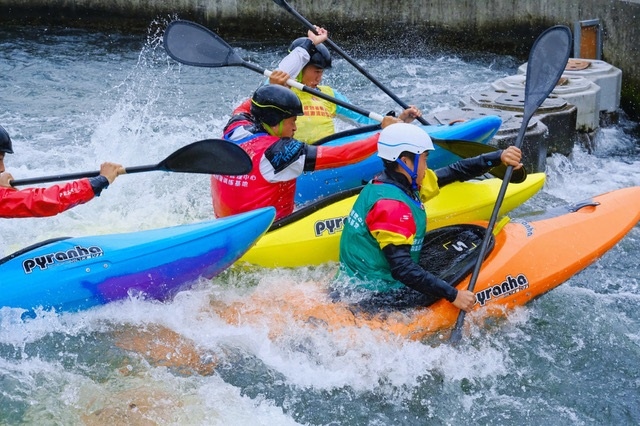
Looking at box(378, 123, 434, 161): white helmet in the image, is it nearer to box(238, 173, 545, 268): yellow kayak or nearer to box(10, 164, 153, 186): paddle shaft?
box(238, 173, 545, 268): yellow kayak

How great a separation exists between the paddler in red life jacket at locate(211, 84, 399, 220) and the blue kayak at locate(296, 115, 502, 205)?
830 mm

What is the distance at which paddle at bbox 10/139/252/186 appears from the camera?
195 inches

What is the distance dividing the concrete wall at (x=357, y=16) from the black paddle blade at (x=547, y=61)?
5507mm

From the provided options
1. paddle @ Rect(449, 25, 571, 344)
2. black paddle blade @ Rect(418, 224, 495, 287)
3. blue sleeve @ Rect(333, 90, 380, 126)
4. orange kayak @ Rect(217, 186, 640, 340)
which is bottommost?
orange kayak @ Rect(217, 186, 640, 340)

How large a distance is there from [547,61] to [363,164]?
1522mm

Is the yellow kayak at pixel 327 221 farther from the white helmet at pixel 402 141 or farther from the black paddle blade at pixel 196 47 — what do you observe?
the black paddle blade at pixel 196 47

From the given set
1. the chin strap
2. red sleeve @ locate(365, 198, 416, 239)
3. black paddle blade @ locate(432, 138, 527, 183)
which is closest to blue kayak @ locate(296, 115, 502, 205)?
black paddle blade @ locate(432, 138, 527, 183)

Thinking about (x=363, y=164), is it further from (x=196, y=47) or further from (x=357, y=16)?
(x=357, y=16)

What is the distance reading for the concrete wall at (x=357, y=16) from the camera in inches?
476

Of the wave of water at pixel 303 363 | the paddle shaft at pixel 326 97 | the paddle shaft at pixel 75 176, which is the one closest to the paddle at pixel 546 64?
the paddle shaft at pixel 326 97

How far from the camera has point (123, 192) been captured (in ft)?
24.3

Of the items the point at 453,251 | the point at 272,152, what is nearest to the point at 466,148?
the point at 453,251

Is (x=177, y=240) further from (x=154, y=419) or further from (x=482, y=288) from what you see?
(x=482, y=288)

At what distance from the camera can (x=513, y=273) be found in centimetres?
503
